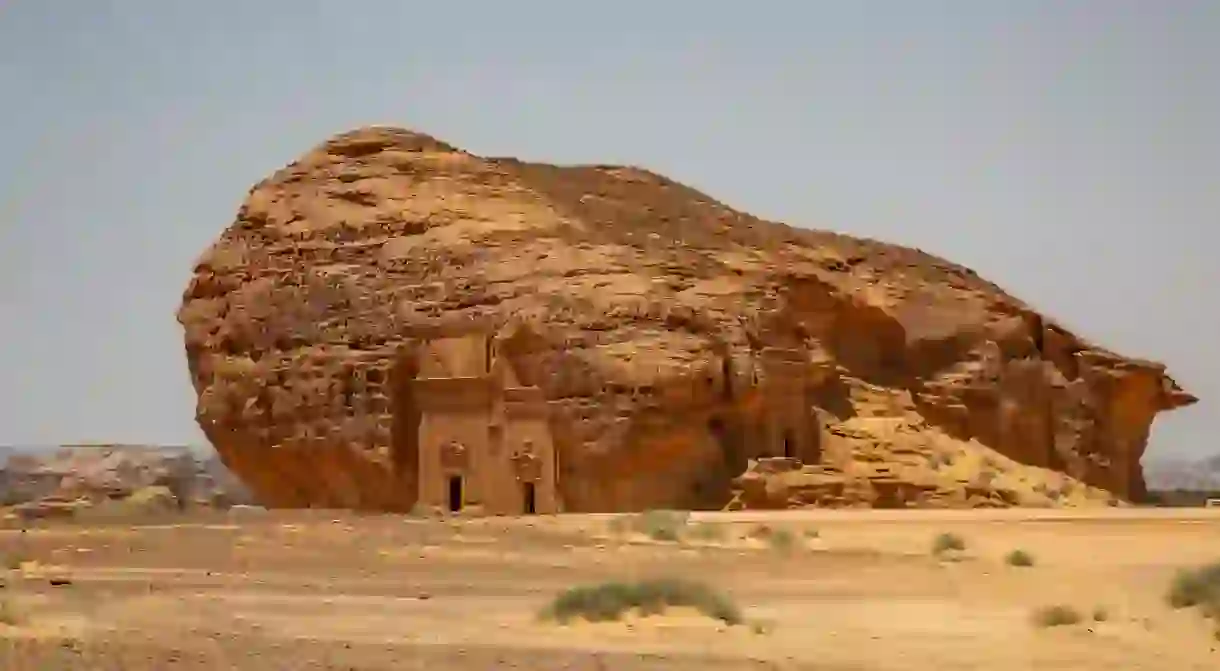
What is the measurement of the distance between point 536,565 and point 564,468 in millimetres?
17205

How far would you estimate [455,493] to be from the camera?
127ft

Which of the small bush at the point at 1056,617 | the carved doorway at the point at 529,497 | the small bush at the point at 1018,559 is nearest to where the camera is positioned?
the small bush at the point at 1056,617

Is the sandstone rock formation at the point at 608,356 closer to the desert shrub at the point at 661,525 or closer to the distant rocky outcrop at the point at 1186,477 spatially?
the desert shrub at the point at 661,525

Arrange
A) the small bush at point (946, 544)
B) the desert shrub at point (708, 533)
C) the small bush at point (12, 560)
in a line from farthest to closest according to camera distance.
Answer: the desert shrub at point (708, 533), the small bush at point (946, 544), the small bush at point (12, 560)

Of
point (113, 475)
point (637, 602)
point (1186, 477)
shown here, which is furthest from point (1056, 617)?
point (1186, 477)

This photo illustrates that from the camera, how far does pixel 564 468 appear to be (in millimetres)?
37625

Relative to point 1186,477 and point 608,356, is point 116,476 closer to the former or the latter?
point 608,356

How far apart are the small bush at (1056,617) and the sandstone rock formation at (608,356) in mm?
23579

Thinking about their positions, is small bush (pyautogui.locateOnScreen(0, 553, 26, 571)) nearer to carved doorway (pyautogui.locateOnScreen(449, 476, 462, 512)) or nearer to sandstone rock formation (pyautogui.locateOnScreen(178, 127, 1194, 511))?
sandstone rock formation (pyautogui.locateOnScreen(178, 127, 1194, 511))

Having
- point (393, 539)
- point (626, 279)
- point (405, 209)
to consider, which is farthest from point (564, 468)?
point (393, 539)

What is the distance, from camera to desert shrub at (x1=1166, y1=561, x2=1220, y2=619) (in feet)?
49.3

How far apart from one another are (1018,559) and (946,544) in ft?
8.84

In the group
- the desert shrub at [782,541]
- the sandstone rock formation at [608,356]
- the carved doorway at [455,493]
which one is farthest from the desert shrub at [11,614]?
the carved doorway at [455,493]

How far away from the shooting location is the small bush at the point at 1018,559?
69.1ft
